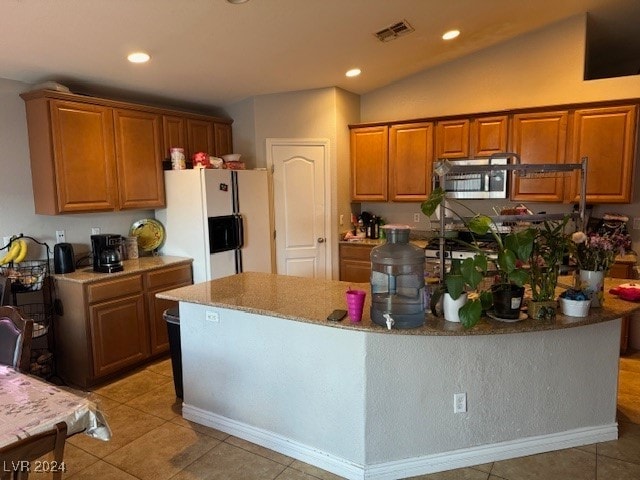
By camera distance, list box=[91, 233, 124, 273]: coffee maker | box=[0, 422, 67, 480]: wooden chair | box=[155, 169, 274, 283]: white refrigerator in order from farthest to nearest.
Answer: box=[155, 169, 274, 283]: white refrigerator → box=[91, 233, 124, 273]: coffee maker → box=[0, 422, 67, 480]: wooden chair

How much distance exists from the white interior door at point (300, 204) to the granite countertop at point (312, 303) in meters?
1.54

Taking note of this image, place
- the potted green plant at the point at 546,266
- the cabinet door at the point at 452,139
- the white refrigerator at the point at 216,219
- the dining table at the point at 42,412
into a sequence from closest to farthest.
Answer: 1. the dining table at the point at 42,412
2. the potted green plant at the point at 546,266
3. the white refrigerator at the point at 216,219
4. the cabinet door at the point at 452,139

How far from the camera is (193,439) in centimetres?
268

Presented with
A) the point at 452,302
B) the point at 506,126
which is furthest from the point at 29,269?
the point at 506,126

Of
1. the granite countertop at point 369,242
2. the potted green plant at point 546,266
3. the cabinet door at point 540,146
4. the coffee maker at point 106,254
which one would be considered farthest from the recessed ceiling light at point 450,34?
the coffee maker at point 106,254

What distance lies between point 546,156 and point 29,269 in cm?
446

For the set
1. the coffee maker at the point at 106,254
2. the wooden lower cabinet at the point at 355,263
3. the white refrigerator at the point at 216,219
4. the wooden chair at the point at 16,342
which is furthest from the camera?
the wooden lower cabinet at the point at 355,263

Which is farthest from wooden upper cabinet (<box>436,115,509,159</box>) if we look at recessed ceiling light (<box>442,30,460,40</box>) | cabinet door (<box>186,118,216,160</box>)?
cabinet door (<box>186,118,216,160</box>)

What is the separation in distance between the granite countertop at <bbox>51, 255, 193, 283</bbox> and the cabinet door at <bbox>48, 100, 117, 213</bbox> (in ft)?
1.66

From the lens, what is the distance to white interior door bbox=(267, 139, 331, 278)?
4703 millimetres

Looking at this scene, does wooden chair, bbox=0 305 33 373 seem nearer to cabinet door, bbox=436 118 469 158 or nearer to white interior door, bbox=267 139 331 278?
white interior door, bbox=267 139 331 278

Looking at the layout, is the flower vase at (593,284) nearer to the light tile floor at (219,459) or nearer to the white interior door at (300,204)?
the light tile floor at (219,459)

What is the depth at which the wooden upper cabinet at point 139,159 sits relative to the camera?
3828 mm

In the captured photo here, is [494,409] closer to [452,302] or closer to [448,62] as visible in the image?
[452,302]
